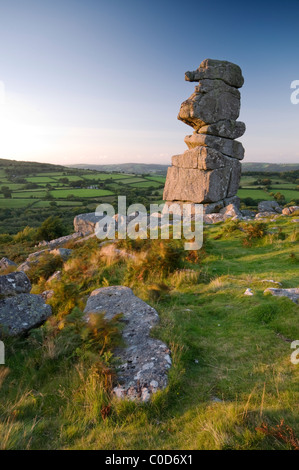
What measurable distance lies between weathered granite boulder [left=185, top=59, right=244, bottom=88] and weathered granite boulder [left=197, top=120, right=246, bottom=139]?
3.30 m

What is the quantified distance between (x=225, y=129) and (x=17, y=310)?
2233 cm

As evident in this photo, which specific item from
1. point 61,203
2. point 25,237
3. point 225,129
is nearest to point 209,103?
point 225,129

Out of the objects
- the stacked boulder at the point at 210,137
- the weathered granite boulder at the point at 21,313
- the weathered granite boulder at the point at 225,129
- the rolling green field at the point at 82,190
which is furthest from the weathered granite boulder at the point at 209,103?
the rolling green field at the point at 82,190

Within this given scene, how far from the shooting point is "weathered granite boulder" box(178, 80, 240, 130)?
2181 cm

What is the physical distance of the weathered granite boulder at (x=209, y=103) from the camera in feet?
71.6

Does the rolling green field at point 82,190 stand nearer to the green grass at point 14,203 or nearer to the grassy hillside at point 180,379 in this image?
the green grass at point 14,203

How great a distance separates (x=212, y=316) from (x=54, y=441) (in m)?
4.34

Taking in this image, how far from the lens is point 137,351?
193 inches

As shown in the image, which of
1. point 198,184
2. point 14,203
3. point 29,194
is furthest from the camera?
point 29,194

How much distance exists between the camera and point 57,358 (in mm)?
5125

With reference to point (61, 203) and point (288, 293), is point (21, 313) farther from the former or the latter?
point (61, 203)

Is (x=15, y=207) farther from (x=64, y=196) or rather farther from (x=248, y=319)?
(x=248, y=319)

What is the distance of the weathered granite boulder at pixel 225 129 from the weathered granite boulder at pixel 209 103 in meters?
0.40

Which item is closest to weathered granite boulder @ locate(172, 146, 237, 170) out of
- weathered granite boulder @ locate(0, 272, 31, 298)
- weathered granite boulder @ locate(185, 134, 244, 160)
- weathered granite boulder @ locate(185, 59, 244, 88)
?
weathered granite boulder @ locate(185, 134, 244, 160)
